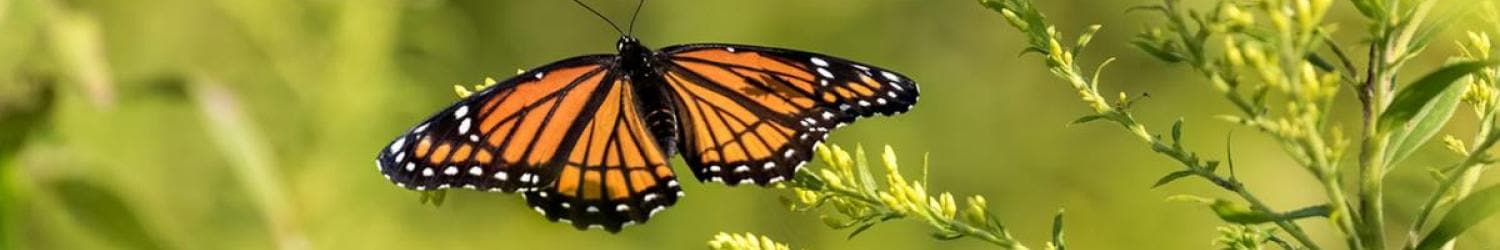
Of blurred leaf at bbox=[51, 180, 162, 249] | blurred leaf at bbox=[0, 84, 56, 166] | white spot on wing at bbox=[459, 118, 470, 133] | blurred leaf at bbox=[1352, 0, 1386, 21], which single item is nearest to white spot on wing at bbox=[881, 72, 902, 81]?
white spot on wing at bbox=[459, 118, 470, 133]

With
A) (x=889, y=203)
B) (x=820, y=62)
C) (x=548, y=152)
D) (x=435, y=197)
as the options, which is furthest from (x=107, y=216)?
(x=889, y=203)

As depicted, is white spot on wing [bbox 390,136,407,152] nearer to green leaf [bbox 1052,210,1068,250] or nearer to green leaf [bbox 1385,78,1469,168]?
green leaf [bbox 1052,210,1068,250]

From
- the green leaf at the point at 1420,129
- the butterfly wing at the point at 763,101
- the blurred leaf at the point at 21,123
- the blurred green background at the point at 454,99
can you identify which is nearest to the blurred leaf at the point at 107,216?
the blurred green background at the point at 454,99

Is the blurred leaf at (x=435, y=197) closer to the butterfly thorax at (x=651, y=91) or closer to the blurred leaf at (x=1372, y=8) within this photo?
the butterfly thorax at (x=651, y=91)

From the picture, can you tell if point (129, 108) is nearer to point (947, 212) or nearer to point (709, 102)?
point (709, 102)

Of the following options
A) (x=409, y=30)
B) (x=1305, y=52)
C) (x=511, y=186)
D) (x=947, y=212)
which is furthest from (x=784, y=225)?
(x=1305, y=52)

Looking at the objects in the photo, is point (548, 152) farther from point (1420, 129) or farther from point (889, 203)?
point (1420, 129)
